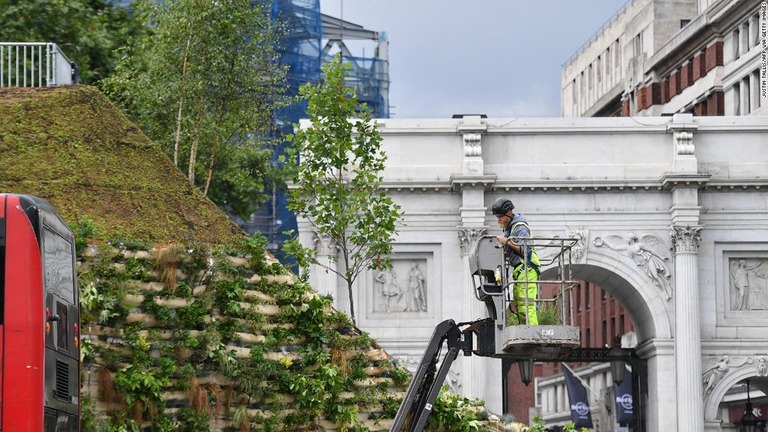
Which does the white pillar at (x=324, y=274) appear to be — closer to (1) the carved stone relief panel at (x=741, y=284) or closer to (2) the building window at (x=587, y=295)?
(1) the carved stone relief panel at (x=741, y=284)

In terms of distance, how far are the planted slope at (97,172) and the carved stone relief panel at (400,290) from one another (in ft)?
120

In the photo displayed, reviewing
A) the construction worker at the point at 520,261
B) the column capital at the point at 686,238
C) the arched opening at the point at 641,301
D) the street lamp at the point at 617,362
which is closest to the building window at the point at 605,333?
the arched opening at the point at 641,301

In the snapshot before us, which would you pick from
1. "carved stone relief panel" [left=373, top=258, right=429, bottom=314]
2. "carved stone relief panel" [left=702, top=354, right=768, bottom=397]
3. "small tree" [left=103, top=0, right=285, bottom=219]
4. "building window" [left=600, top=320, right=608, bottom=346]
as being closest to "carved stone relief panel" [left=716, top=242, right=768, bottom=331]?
"carved stone relief panel" [left=702, top=354, right=768, bottom=397]

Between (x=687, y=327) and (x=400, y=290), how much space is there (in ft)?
32.1

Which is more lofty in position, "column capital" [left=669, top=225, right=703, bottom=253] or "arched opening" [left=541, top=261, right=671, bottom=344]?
"column capital" [left=669, top=225, right=703, bottom=253]

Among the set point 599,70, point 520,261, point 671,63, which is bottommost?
point 520,261

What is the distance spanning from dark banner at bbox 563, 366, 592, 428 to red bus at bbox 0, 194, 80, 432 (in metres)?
71.4

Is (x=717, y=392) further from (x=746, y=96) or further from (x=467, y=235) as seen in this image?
(x=746, y=96)

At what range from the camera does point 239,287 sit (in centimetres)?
2662

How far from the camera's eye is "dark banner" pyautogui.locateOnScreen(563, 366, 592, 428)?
9288cm

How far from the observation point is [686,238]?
66438 mm

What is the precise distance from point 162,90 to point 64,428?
3058cm

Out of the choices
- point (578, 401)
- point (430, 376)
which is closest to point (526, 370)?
point (430, 376)

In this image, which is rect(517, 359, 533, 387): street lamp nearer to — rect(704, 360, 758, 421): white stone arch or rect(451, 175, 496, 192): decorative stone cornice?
rect(451, 175, 496, 192): decorative stone cornice
